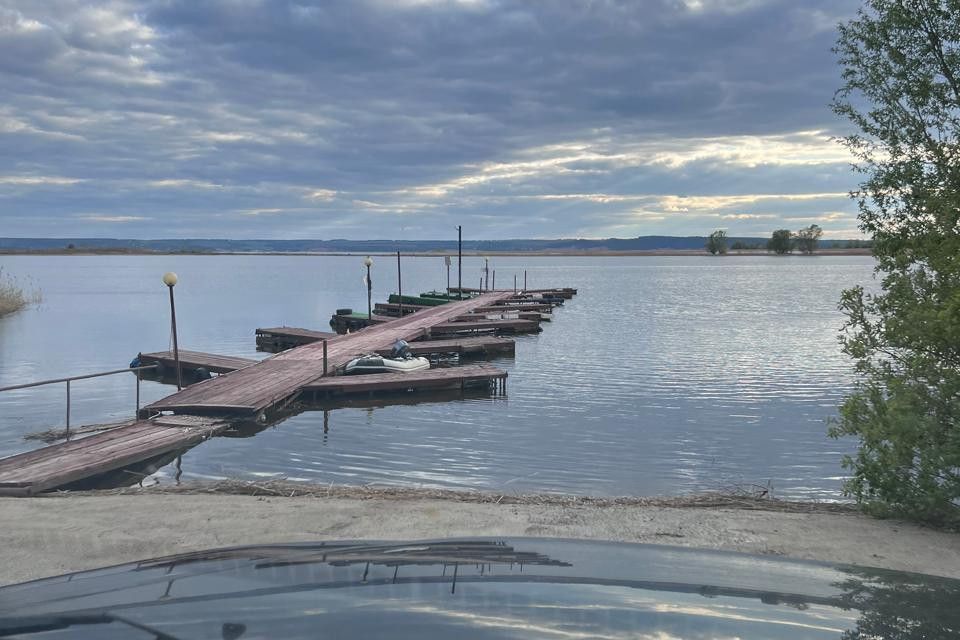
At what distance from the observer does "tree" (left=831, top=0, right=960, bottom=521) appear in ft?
23.1

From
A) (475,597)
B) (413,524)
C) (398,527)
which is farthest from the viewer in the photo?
(413,524)

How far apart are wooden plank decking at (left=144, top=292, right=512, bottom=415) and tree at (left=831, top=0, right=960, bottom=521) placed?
484 inches

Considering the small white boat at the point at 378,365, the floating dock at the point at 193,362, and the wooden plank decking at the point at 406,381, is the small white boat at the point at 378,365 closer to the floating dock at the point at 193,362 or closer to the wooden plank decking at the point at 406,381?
the wooden plank decking at the point at 406,381

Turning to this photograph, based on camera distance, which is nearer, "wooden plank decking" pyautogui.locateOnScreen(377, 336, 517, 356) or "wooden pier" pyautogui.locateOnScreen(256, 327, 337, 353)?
"wooden plank decking" pyautogui.locateOnScreen(377, 336, 517, 356)

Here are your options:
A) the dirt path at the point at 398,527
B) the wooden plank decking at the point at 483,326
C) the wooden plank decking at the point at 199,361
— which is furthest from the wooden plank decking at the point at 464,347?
the dirt path at the point at 398,527

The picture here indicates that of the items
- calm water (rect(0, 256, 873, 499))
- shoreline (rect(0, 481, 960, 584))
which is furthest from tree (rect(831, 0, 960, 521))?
calm water (rect(0, 256, 873, 499))

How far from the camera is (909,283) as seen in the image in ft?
25.6

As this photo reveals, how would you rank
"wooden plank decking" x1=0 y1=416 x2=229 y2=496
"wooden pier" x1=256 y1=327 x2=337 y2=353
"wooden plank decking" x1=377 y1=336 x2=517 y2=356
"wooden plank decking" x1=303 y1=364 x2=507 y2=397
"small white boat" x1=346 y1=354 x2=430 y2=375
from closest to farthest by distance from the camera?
"wooden plank decking" x1=0 y1=416 x2=229 y2=496 < "wooden plank decking" x1=303 y1=364 x2=507 y2=397 < "small white boat" x1=346 y1=354 x2=430 y2=375 < "wooden plank decking" x1=377 y1=336 x2=517 y2=356 < "wooden pier" x1=256 y1=327 x2=337 y2=353

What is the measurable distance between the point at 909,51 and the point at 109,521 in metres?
10.8

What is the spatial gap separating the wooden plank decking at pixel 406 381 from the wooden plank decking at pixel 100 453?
441cm

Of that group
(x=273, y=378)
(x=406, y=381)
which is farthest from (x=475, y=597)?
(x=273, y=378)

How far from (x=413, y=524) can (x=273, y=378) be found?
1372 centimetres

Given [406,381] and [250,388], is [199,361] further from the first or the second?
[406,381]

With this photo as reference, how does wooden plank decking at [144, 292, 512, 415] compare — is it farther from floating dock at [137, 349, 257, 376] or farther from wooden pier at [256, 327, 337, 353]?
wooden pier at [256, 327, 337, 353]
